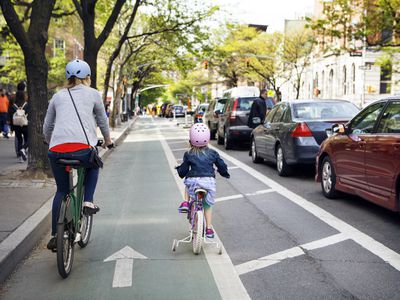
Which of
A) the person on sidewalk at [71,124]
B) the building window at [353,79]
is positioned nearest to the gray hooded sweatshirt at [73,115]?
the person on sidewalk at [71,124]

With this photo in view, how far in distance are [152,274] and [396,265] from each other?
7.33 feet

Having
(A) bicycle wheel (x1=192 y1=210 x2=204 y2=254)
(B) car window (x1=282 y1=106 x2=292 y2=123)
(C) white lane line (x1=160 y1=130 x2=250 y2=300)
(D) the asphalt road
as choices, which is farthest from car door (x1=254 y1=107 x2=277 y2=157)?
(A) bicycle wheel (x1=192 y1=210 x2=204 y2=254)

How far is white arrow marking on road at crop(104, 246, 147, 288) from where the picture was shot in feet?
16.3

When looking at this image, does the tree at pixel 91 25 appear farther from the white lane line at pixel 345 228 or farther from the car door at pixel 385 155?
the car door at pixel 385 155

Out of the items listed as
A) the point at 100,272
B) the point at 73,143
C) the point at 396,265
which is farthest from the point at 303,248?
the point at 73,143

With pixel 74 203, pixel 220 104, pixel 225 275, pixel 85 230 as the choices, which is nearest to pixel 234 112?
pixel 220 104

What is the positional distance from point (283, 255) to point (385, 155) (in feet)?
7.56

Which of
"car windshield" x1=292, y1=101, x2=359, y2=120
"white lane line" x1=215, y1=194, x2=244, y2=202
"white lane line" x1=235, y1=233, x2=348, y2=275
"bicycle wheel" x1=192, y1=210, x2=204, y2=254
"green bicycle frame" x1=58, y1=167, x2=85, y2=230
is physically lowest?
"white lane line" x1=215, y1=194, x2=244, y2=202

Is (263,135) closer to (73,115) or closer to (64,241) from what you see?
(73,115)

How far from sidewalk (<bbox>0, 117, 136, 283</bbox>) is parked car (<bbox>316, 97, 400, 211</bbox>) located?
13.7ft

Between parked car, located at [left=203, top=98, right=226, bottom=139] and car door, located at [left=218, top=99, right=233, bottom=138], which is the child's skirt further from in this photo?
parked car, located at [left=203, top=98, right=226, bottom=139]

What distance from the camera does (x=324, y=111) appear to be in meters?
12.2

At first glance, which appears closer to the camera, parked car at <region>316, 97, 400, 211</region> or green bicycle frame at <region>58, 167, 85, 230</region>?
green bicycle frame at <region>58, 167, 85, 230</region>

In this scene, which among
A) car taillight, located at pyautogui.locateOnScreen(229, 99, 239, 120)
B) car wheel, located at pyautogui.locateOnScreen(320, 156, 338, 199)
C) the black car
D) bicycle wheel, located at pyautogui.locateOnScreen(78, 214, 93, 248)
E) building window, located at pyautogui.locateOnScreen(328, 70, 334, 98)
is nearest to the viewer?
bicycle wheel, located at pyautogui.locateOnScreen(78, 214, 93, 248)
